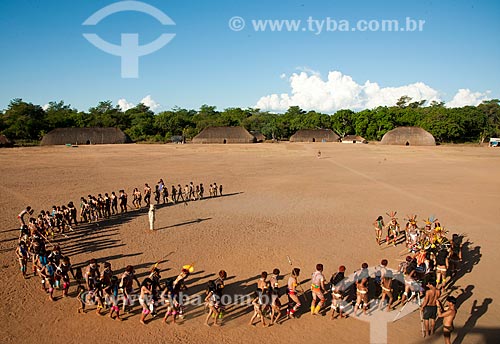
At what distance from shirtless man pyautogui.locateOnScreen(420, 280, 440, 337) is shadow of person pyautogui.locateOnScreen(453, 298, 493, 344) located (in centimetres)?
51

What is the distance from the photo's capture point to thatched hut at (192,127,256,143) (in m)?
65.9

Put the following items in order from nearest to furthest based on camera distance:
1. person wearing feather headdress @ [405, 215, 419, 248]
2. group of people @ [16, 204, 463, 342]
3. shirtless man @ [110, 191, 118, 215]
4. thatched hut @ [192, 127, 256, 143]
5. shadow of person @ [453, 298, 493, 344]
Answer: shadow of person @ [453, 298, 493, 344] < group of people @ [16, 204, 463, 342] < person wearing feather headdress @ [405, 215, 419, 248] < shirtless man @ [110, 191, 118, 215] < thatched hut @ [192, 127, 256, 143]

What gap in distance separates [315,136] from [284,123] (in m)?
12.5

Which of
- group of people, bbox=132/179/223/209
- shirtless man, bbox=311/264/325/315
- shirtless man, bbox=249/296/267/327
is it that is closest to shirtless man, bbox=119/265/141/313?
shirtless man, bbox=249/296/267/327

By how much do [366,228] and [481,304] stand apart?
5.53 m

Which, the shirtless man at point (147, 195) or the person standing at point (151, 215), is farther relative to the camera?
the shirtless man at point (147, 195)

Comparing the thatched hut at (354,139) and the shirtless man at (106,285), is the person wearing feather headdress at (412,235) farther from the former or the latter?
the thatched hut at (354,139)

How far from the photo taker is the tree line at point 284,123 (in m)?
63.0

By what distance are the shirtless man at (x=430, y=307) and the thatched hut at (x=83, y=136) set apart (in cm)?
6259

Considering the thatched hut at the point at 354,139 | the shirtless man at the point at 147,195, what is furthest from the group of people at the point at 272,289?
the thatched hut at the point at 354,139

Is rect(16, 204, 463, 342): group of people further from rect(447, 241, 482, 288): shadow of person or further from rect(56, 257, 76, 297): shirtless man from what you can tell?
rect(447, 241, 482, 288): shadow of person

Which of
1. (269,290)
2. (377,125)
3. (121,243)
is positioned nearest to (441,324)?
(269,290)

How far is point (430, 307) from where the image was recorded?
6.54 m

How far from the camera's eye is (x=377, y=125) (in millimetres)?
72125
